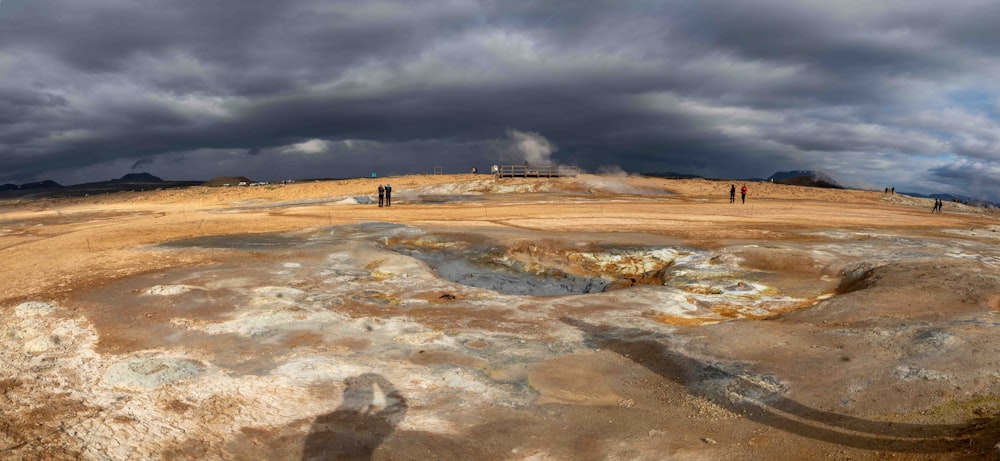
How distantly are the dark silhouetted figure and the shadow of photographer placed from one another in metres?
3.34

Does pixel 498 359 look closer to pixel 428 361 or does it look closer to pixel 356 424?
pixel 428 361

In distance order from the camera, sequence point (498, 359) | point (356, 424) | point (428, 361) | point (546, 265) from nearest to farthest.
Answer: point (356, 424), point (428, 361), point (498, 359), point (546, 265)

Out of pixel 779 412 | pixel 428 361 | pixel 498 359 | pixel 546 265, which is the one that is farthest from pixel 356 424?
pixel 546 265

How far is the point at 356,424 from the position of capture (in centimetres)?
565

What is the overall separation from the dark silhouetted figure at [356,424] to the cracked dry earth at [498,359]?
28mm

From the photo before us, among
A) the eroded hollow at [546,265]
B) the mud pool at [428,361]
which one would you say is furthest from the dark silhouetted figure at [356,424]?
the eroded hollow at [546,265]

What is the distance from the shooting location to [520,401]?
6.25 meters

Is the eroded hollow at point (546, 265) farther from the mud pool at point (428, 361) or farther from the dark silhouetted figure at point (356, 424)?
the dark silhouetted figure at point (356, 424)

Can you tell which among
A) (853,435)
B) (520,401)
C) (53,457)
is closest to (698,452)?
(853,435)

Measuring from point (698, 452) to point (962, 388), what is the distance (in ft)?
10.1

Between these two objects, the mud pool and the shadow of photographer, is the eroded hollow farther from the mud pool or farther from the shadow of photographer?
the shadow of photographer

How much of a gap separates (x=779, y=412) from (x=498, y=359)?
11.5 feet

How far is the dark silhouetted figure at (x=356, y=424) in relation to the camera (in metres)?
5.13

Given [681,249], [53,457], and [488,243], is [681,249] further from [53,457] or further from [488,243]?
[53,457]
